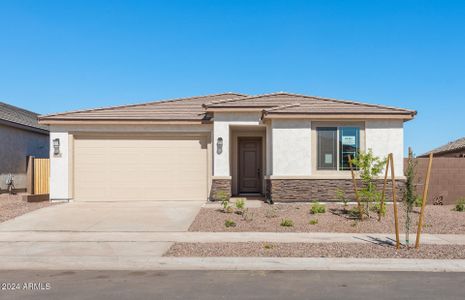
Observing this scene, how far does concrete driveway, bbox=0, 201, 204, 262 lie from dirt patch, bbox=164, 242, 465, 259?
30.2 inches

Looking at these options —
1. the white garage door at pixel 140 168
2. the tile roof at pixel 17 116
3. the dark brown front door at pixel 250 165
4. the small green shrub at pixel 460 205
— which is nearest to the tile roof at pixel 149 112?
the white garage door at pixel 140 168

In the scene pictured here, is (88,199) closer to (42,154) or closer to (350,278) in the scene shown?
(42,154)

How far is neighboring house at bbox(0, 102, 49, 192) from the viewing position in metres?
20.6

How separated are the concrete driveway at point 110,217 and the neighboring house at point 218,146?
2.97ft

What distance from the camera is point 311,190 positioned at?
15.1m

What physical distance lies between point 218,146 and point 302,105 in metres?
3.49

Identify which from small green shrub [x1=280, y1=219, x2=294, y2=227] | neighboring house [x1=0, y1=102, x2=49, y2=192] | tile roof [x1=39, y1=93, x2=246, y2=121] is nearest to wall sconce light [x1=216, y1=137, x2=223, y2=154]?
tile roof [x1=39, y1=93, x2=246, y2=121]

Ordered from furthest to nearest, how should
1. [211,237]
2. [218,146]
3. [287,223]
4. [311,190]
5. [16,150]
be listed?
[16,150], [218,146], [311,190], [287,223], [211,237]

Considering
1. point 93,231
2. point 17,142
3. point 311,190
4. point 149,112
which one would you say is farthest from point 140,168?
point 17,142

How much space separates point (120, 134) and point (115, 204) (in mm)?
2766

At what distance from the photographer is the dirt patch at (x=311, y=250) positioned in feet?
27.8

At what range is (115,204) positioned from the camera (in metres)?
16.1

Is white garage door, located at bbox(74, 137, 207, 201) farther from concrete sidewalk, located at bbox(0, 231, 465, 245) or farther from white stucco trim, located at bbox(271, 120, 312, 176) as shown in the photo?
concrete sidewalk, located at bbox(0, 231, 465, 245)

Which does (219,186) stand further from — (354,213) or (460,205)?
(460,205)
